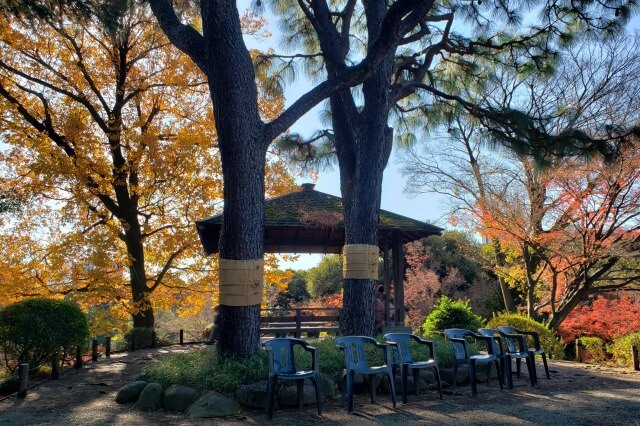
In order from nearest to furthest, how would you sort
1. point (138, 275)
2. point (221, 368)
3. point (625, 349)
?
1. point (221, 368)
2. point (625, 349)
3. point (138, 275)

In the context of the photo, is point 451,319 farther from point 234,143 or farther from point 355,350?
point 234,143

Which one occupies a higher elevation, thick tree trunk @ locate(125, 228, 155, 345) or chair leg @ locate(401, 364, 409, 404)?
thick tree trunk @ locate(125, 228, 155, 345)

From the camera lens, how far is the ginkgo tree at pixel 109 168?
1253cm

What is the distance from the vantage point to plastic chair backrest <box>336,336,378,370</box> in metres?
5.62

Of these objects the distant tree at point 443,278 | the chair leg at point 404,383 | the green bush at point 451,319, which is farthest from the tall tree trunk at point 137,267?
the distant tree at point 443,278

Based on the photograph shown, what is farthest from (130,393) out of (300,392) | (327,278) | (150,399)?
(327,278)

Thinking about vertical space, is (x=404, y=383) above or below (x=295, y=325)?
below

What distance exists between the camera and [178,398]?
550 cm

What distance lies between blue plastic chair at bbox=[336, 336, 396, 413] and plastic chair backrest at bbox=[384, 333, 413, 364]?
409mm

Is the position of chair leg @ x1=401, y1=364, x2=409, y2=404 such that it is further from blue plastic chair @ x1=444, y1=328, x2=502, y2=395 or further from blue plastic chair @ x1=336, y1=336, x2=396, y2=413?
blue plastic chair @ x1=444, y1=328, x2=502, y2=395

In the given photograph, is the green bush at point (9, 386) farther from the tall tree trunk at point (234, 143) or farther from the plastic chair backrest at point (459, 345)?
the plastic chair backrest at point (459, 345)

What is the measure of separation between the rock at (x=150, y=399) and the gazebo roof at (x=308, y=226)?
4.62 meters

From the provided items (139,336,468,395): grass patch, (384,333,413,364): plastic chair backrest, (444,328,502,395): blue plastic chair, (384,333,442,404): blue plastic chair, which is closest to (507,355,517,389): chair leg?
(444,328,502,395): blue plastic chair

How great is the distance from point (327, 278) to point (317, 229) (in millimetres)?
14480
